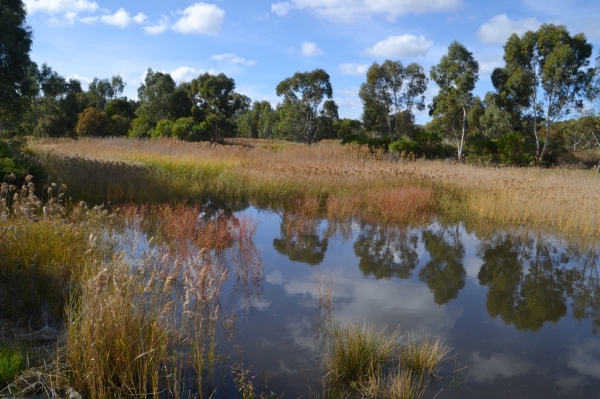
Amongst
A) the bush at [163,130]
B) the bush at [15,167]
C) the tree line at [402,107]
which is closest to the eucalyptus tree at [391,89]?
the tree line at [402,107]

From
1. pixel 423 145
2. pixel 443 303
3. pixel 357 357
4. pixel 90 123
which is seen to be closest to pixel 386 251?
pixel 443 303

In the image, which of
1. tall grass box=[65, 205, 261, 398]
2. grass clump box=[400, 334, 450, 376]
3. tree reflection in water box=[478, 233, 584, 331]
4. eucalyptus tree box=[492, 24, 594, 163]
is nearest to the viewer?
tall grass box=[65, 205, 261, 398]

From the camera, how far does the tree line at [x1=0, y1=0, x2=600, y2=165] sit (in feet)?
74.7

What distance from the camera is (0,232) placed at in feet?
15.6

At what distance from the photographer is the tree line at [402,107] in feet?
74.7

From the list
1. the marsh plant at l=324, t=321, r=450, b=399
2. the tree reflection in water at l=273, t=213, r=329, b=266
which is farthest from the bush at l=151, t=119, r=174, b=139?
the marsh plant at l=324, t=321, r=450, b=399

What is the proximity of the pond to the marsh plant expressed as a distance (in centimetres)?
13

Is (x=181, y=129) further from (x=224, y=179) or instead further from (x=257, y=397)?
(x=257, y=397)

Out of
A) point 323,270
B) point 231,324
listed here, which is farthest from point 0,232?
point 323,270

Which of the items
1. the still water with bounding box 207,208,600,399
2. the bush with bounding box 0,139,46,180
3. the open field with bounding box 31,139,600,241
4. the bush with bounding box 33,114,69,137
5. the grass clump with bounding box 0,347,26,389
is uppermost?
the bush with bounding box 33,114,69,137

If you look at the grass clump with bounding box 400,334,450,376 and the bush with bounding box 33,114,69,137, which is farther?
the bush with bounding box 33,114,69,137

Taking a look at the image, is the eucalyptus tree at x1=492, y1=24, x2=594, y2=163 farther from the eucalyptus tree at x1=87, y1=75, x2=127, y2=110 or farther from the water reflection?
the eucalyptus tree at x1=87, y1=75, x2=127, y2=110

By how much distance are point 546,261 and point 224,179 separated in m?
8.26

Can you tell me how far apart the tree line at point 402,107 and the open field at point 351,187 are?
3.00 meters
